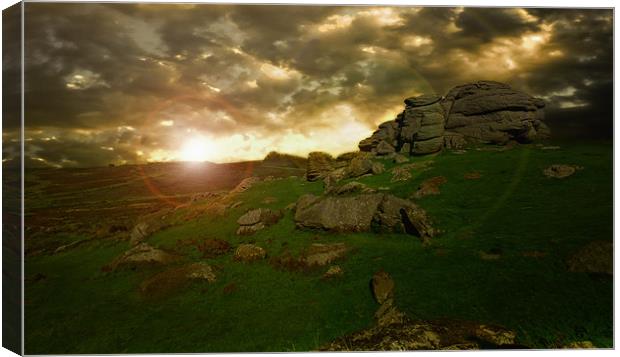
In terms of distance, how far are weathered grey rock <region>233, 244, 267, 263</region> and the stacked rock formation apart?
133 ft

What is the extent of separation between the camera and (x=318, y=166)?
48.8 metres

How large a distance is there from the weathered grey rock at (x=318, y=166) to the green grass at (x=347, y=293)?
23.4m

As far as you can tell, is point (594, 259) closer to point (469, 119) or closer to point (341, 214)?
point (341, 214)

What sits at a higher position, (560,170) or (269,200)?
(560,170)

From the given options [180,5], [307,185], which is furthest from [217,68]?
[307,185]

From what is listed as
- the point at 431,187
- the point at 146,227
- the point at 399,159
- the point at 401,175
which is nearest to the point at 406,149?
the point at 399,159

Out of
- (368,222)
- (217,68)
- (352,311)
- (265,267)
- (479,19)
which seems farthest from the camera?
(368,222)

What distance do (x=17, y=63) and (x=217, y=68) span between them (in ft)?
24.9

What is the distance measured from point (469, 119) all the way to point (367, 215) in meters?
43.3

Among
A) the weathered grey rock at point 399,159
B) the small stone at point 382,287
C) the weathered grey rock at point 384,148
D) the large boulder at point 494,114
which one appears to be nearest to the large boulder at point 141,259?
the small stone at point 382,287

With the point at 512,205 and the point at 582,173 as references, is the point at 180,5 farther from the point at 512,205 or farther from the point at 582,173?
the point at 582,173

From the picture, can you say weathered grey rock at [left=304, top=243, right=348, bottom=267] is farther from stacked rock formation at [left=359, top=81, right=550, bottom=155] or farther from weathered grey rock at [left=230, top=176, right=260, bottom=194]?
stacked rock formation at [left=359, top=81, right=550, bottom=155]

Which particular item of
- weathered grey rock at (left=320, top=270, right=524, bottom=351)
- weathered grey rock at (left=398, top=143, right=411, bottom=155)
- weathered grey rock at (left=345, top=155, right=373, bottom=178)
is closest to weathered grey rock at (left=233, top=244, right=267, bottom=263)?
weathered grey rock at (left=320, top=270, right=524, bottom=351)

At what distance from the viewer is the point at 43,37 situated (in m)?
15.1
